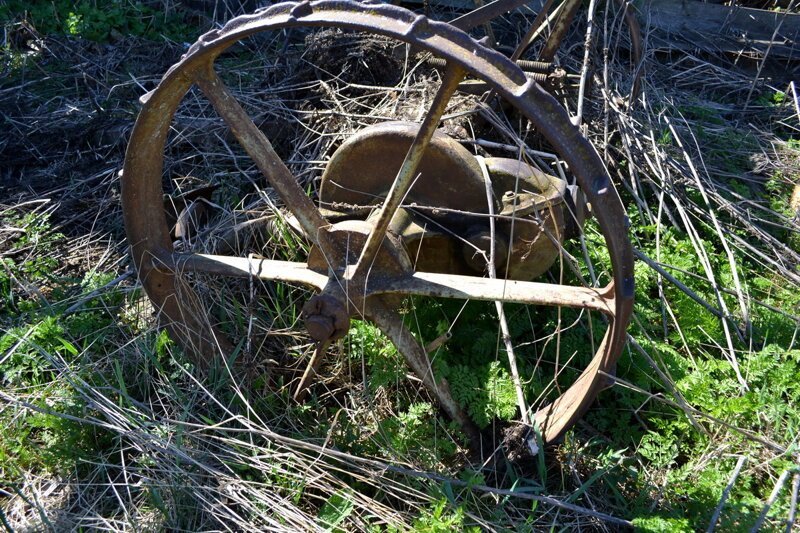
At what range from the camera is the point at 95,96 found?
172 inches

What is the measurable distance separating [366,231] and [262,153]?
426 millimetres

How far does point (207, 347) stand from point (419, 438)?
3.01 feet

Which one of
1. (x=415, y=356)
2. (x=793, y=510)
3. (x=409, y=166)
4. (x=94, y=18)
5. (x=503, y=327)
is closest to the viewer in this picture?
(x=793, y=510)

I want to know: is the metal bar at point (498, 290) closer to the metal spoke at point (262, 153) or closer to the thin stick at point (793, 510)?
the metal spoke at point (262, 153)

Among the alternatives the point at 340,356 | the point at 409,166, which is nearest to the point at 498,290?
the point at 409,166

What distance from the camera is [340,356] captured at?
2.90 m

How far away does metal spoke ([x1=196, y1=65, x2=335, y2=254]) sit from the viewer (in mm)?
2365

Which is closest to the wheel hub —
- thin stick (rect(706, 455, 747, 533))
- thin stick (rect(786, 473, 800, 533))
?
thin stick (rect(706, 455, 747, 533))

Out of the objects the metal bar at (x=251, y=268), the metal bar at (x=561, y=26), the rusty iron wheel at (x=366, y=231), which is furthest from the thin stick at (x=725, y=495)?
the metal bar at (x=561, y=26)

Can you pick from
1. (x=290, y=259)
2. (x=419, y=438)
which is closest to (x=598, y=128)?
(x=290, y=259)

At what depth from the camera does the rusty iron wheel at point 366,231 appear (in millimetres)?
1980

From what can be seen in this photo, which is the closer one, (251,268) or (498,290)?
(498,290)

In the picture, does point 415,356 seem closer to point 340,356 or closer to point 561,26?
point 340,356

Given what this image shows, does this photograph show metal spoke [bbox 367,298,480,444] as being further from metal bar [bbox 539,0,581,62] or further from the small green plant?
the small green plant
